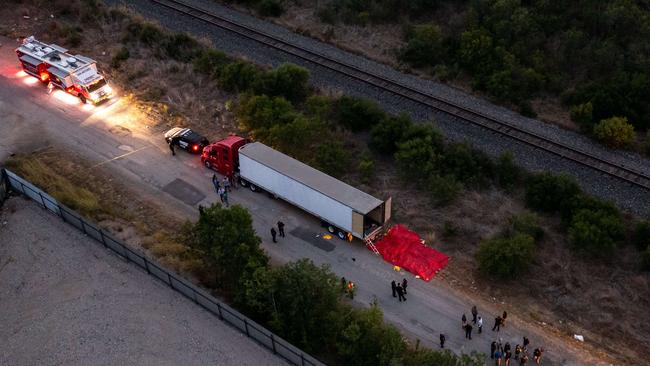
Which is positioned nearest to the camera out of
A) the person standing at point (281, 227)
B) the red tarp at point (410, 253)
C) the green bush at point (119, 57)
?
the red tarp at point (410, 253)

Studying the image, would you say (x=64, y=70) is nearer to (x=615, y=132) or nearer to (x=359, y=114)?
(x=359, y=114)

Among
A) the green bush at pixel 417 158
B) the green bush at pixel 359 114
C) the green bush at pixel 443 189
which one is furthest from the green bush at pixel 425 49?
the green bush at pixel 443 189

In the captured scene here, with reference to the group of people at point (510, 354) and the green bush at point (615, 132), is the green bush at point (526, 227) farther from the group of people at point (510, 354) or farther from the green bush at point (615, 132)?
the green bush at point (615, 132)

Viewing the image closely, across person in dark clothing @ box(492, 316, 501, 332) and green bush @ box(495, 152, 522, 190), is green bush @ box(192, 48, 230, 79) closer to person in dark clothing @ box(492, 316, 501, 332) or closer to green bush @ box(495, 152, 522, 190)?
green bush @ box(495, 152, 522, 190)


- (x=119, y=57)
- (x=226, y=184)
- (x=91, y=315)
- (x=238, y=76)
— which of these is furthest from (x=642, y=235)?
(x=119, y=57)

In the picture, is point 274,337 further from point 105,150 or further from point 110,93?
point 110,93
